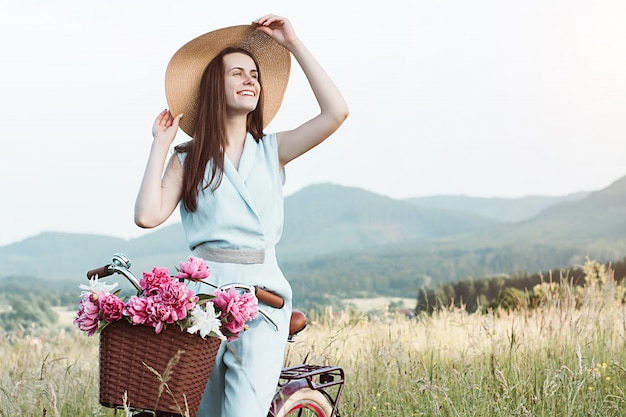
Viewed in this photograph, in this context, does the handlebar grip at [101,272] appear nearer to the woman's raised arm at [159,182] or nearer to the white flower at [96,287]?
the white flower at [96,287]

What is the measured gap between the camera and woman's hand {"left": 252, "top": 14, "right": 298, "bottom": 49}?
154 inches

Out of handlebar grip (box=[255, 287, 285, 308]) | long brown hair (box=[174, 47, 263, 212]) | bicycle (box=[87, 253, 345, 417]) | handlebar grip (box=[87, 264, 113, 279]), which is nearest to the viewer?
handlebar grip (box=[87, 264, 113, 279])

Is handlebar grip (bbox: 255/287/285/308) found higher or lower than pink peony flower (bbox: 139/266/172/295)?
lower

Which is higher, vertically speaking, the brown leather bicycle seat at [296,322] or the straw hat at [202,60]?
the straw hat at [202,60]

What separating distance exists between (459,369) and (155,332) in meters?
4.32

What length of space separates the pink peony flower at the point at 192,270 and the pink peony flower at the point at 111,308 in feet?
0.81

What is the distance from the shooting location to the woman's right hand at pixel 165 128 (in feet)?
12.1

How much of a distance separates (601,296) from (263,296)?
162 inches

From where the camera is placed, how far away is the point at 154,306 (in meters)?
2.78

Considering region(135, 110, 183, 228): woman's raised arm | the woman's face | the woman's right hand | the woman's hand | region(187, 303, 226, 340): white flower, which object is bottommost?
region(187, 303, 226, 340): white flower

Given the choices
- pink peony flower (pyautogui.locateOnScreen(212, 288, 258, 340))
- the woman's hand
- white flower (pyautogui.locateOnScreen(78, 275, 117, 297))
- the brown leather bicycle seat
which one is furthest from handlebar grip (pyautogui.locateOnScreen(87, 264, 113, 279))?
the woman's hand

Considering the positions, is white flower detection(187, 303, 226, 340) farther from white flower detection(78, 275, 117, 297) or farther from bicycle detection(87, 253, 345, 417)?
bicycle detection(87, 253, 345, 417)

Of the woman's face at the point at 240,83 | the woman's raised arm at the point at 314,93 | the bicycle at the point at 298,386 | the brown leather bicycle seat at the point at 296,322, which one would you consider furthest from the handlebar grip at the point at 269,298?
the woman's face at the point at 240,83

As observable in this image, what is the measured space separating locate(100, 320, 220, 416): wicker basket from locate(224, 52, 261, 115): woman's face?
138 centimetres
